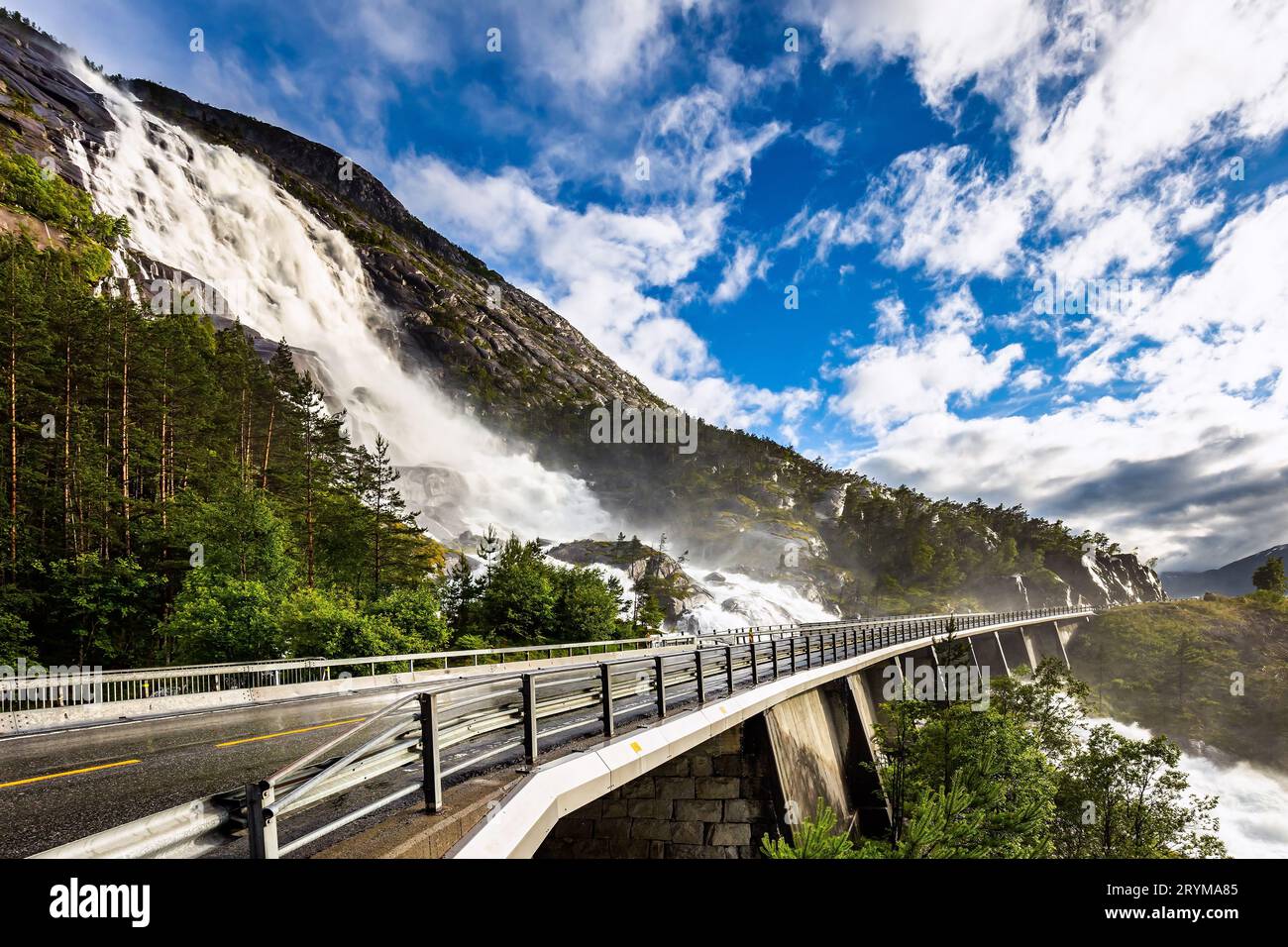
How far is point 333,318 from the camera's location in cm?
13538

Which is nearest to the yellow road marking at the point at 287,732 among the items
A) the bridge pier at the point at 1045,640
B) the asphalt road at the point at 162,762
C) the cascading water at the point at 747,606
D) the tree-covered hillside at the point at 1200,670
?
the asphalt road at the point at 162,762

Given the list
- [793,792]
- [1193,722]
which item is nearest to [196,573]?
[793,792]

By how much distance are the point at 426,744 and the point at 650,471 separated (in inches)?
6059

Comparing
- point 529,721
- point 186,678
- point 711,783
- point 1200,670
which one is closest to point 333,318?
point 186,678

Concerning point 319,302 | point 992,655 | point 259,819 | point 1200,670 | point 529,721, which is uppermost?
point 319,302

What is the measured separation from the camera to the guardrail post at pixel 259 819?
2869 millimetres

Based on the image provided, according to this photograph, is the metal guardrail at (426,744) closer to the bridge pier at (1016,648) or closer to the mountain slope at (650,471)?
the bridge pier at (1016,648)

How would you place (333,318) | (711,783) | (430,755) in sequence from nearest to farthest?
1. (430,755)
2. (711,783)
3. (333,318)

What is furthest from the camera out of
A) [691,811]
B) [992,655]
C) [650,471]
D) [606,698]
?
[650,471]

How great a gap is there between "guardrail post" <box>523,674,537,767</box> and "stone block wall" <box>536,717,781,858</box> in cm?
530

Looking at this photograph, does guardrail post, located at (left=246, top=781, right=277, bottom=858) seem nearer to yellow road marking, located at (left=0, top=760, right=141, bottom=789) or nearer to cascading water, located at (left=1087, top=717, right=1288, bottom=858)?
yellow road marking, located at (left=0, top=760, right=141, bottom=789)

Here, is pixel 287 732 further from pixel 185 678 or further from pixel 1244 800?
pixel 1244 800

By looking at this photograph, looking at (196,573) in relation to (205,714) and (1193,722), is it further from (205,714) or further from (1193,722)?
(1193,722)

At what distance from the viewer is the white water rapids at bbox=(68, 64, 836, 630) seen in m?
93.2
